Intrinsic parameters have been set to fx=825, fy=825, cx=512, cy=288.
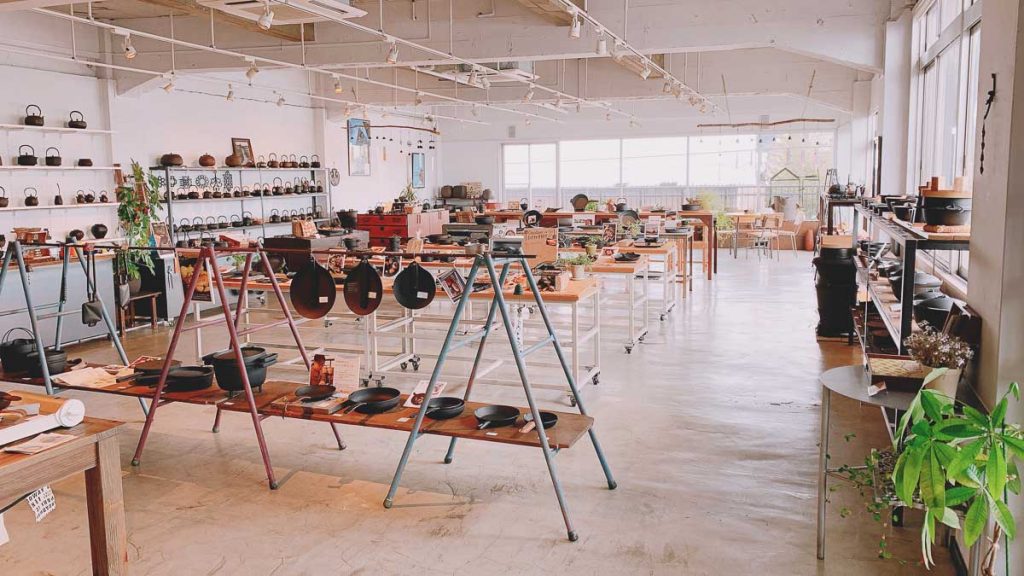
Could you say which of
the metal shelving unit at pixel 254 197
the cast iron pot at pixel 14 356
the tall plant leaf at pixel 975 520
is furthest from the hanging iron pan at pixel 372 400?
the metal shelving unit at pixel 254 197

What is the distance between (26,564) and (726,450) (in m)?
3.46

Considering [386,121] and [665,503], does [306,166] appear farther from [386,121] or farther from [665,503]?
[665,503]

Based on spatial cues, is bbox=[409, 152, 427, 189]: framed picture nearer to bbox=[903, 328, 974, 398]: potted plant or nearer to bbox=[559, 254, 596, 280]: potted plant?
bbox=[559, 254, 596, 280]: potted plant

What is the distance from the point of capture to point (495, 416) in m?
3.88

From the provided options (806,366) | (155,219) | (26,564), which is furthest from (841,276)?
(155,219)

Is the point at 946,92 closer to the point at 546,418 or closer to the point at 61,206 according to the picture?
the point at 546,418

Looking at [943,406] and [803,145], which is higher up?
[803,145]

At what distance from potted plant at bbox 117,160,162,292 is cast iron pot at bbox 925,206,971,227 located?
7.10 metres

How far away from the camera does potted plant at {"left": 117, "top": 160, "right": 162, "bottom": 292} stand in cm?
818

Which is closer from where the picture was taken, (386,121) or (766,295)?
(766,295)

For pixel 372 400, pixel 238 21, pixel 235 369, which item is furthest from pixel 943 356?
pixel 238 21

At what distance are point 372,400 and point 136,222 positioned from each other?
5619 millimetres

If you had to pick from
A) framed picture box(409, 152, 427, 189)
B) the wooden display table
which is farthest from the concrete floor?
framed picture box(409, 152, 427, 189)

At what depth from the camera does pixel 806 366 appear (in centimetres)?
665
